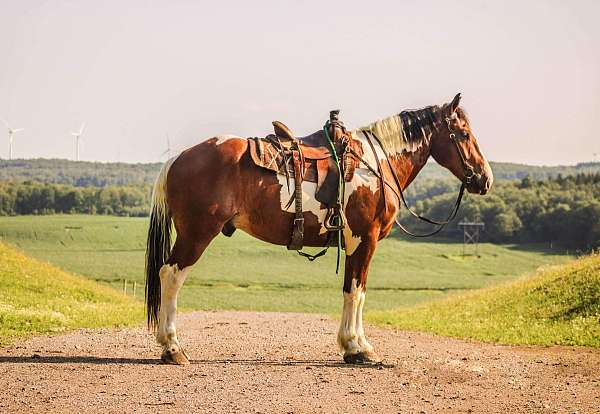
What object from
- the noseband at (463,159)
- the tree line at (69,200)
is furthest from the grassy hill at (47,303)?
the tree line at (69,200)

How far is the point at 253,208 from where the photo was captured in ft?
35.4

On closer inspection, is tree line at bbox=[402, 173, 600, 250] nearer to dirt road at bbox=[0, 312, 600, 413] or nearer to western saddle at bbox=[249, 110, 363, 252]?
dirt road at bbox=[0, 312, 600, 413]

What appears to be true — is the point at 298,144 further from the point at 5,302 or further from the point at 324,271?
the point at 324,271

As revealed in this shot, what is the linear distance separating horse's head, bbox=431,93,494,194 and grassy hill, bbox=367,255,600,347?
4.23 m

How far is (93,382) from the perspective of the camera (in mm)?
9250

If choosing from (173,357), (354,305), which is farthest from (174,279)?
(354,305)

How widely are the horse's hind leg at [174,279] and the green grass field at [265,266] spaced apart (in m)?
31.1

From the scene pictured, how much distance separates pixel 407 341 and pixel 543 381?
440 cm

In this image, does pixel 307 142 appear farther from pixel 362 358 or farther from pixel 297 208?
pixel 362 358

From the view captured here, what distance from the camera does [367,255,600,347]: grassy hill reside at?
15.4 m

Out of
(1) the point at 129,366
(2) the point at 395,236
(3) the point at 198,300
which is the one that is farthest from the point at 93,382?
(2) the point at 395,236

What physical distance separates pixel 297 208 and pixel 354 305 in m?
1.68

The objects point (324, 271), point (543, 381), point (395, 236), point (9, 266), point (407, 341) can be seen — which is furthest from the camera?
point (395, 236)

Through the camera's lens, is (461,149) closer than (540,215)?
Yes
